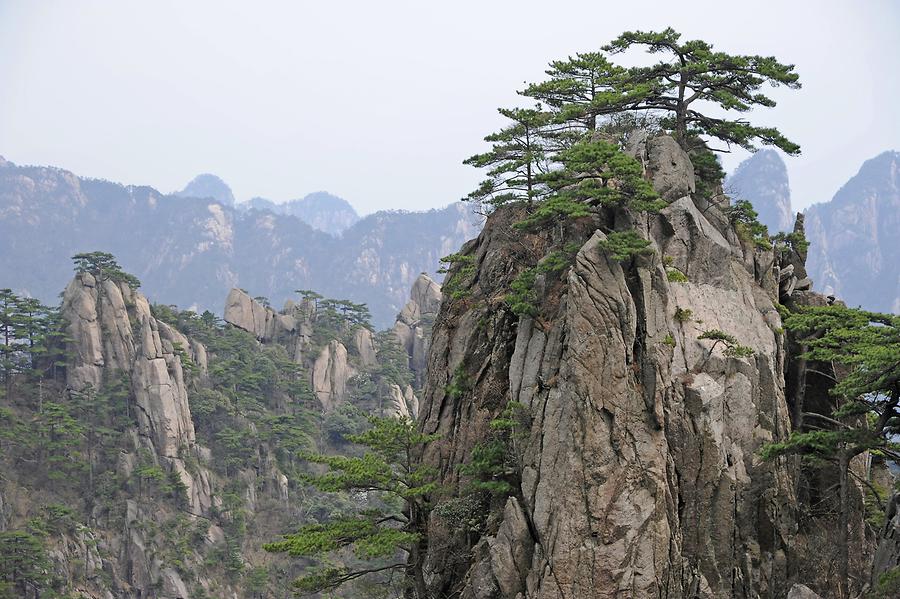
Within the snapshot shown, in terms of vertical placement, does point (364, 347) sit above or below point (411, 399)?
above

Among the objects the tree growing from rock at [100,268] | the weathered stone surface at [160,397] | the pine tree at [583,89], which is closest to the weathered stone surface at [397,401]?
the weathered stone surface at [160,397]

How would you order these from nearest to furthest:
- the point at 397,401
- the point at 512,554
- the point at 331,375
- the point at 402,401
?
the point at 512,554 → the point at 397,401 → the point at 402,401 → the point at 331,375

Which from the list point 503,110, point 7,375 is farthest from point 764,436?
point 7,375

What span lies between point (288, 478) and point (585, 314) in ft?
160

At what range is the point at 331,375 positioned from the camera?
79.9 meters

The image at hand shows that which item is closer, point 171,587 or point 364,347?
point 171,587

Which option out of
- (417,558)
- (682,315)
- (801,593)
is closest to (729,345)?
(682,315)

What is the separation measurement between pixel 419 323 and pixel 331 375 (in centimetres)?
1203

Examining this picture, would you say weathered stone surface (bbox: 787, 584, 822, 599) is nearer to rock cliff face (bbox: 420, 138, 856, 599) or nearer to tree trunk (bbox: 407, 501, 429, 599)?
rock cliff face (bbox: 420, 138, 856, 599)

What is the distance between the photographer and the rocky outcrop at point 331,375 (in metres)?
78.4

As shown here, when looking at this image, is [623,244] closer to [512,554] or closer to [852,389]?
[852,389]

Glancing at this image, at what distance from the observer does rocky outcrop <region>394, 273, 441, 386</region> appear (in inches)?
3386

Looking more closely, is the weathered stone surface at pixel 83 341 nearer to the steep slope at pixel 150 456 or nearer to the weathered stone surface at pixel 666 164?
the steep slope at pixel 150 456

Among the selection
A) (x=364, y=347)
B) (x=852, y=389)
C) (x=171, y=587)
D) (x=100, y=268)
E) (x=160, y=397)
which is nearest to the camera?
(x=852, y=389)
